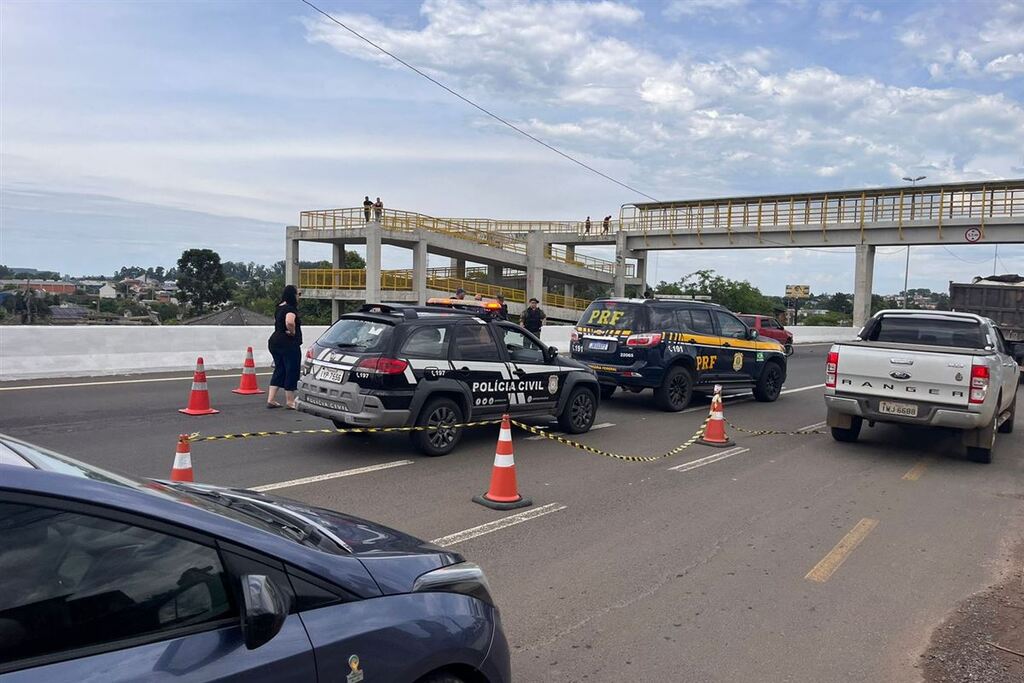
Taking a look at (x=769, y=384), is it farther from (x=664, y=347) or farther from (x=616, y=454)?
(x=616, y=454)

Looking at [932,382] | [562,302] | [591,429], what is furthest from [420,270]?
[932,382]

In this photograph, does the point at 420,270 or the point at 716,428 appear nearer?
the point at 716,428

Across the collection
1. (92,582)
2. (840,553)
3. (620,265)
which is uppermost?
(620,265)

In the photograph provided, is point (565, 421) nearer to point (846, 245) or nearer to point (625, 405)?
point (625, 405)

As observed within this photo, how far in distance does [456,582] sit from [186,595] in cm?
101

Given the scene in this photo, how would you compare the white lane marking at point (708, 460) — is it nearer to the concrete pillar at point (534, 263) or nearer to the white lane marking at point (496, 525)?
the white lane marking at point (496, 525)

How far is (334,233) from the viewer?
4331 cm

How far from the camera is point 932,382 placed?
369 inches

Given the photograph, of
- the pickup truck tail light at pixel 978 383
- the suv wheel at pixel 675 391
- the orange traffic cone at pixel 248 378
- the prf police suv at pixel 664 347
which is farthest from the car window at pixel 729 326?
the orange traffic cone at pixel 248 378

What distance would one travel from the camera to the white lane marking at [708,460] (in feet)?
29.3

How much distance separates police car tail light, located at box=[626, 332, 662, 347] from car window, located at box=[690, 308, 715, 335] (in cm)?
102

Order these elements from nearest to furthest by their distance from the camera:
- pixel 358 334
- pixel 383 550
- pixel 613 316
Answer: pixel 383 550, pixel 358 334, pixel 613 316

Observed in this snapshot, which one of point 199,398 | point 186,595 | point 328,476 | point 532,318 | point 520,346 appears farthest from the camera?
point 532,318

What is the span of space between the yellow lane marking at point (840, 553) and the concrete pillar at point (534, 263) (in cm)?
3997
